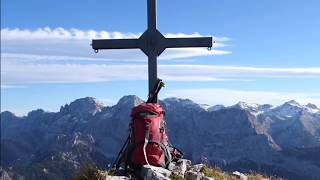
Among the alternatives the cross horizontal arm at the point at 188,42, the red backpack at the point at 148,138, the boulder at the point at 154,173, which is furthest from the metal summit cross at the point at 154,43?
the boulder at the point at 154,173

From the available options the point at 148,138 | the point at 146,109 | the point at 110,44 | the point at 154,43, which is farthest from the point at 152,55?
the point at 148,138

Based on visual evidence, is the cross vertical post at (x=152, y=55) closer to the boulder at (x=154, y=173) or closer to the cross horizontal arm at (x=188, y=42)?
the cross horizontal arm at (x=188, y=42)

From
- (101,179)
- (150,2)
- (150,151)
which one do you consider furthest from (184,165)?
(150,2)

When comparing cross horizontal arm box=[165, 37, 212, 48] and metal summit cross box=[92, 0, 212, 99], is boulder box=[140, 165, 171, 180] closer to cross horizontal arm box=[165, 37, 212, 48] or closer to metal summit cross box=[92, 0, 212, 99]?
metal summit cross box=[92, 0, 212, 99]

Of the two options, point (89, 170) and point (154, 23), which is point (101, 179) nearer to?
point (89, 170)

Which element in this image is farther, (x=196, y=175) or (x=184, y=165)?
(x=184, y=165)

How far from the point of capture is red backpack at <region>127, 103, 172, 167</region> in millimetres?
15172

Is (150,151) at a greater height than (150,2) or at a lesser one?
lesser

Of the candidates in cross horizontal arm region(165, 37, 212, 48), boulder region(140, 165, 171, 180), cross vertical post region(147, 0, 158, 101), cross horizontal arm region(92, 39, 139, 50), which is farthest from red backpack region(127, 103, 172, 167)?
cross horizontal arm region(92, 39, 139, 50)

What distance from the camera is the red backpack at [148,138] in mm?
15172

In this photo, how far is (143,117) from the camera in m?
15.6

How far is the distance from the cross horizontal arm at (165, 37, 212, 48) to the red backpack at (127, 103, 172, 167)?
3083 millimetres

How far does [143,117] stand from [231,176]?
3318 mm

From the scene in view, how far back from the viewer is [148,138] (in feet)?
51.0
